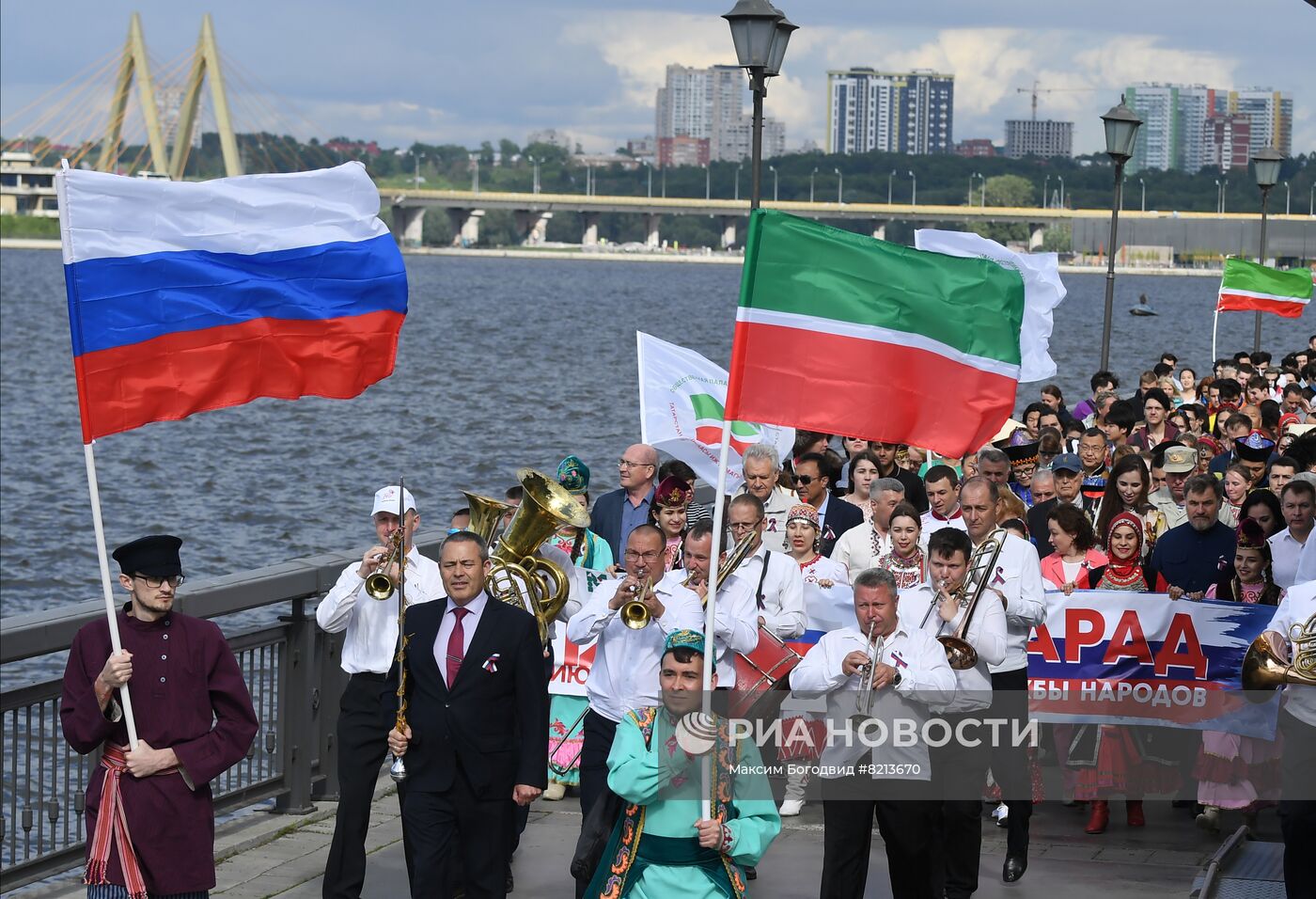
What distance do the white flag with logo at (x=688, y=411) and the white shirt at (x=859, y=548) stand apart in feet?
7.96

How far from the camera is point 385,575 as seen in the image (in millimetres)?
8609

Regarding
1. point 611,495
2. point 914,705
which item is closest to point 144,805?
point 914,705

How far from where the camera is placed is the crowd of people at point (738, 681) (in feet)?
23.4

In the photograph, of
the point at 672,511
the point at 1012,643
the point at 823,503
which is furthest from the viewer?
the point at 823,503

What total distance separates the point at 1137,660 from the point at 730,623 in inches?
110

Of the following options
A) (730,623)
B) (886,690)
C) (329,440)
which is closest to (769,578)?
(730,623)

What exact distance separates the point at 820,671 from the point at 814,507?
3514mm

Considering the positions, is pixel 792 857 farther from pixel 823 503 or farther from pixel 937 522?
pixel 823 503

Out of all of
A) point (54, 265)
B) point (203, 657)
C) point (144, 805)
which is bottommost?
point (54, 265)

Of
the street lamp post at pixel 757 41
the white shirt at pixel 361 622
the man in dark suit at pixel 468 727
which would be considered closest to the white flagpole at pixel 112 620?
the man in dark suit at pixel 468 727

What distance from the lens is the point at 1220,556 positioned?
1055 cm

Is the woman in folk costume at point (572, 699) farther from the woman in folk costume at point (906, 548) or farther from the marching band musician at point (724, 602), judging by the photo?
the woman in folk costume at point (906, 548)

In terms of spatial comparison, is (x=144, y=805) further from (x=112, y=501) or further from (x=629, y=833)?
(x=112, y=501)

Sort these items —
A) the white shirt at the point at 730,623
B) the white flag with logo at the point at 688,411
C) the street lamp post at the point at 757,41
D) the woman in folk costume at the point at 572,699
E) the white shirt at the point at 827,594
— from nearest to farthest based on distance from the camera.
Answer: the white shirt at the point at 730,623 < the white shirt at the point at 827,594 < the woman in folk costume at the point at 572,699 < the white flag with logo at the point at 688,411 < the street lamp post at the point at 757,41
